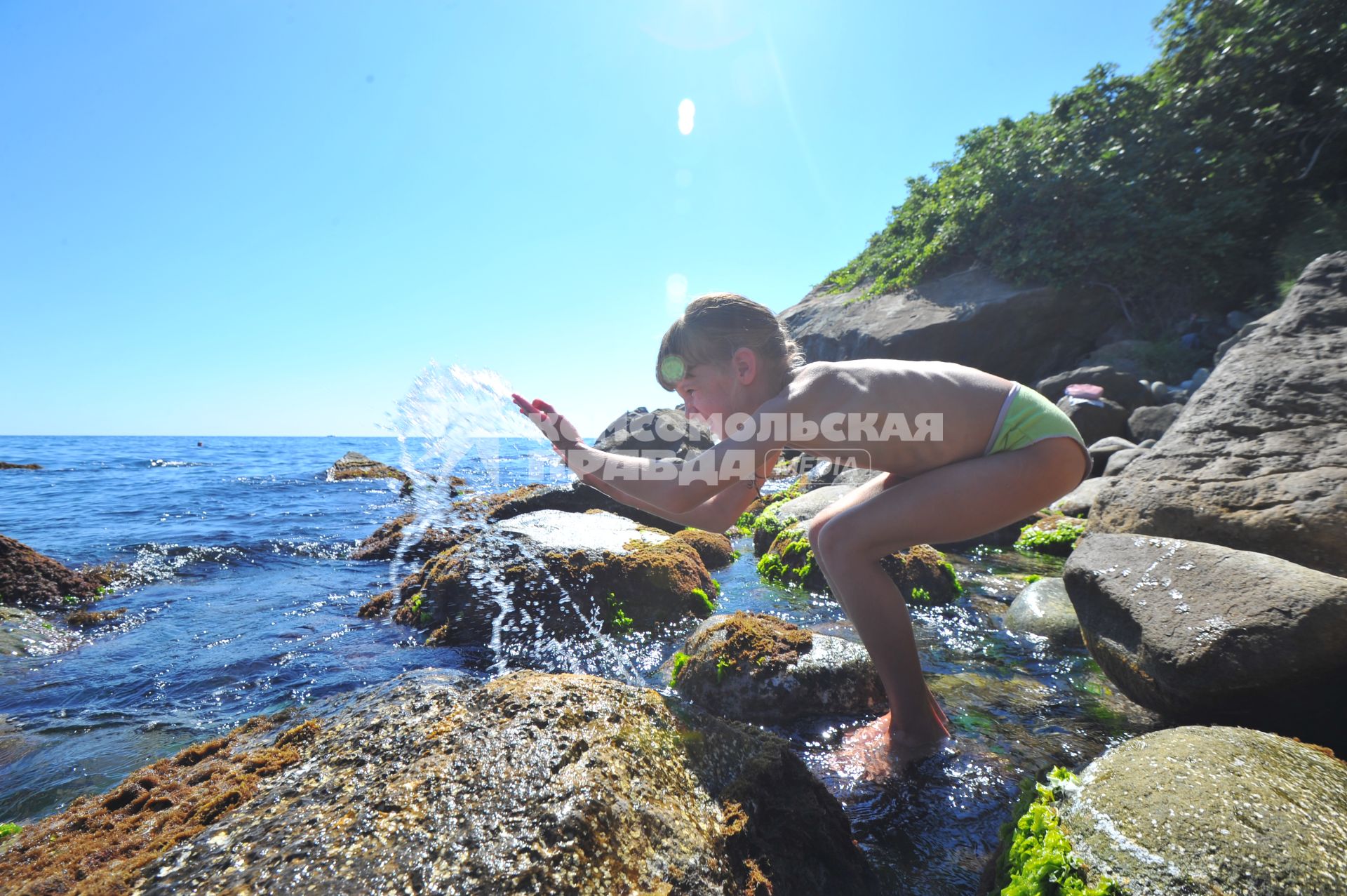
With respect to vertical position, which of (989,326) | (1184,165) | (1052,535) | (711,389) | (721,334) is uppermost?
(1184,165)

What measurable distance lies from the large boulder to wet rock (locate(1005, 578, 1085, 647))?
125 inches

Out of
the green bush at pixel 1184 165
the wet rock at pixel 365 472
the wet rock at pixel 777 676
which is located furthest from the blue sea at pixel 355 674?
the wet rock at pixel 365 472

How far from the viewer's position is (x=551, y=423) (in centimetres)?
285

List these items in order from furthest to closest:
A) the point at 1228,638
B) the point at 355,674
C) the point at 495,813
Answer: the point at 355,674, the point at 1228,638, the point at 495,813

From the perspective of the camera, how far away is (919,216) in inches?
802

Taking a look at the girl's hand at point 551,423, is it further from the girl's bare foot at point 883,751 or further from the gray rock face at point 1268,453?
the gray rock face at point 1268,453

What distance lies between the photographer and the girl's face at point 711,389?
3102 mm

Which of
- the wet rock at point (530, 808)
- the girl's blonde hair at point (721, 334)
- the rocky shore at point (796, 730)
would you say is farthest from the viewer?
the girl's blonde hair at point (721, 334)

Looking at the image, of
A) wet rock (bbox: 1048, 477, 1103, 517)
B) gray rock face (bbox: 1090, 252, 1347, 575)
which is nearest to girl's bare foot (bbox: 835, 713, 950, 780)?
gray rock face (bbox: 1090, 252, 1347, 575)

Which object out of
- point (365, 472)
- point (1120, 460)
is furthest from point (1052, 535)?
point (365, 472)

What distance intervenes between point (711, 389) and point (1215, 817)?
2385 mm

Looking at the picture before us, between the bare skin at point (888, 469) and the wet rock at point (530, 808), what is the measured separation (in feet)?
2.69

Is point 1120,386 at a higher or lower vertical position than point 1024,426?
higher

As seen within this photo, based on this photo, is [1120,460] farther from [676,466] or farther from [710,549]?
[676,466]
